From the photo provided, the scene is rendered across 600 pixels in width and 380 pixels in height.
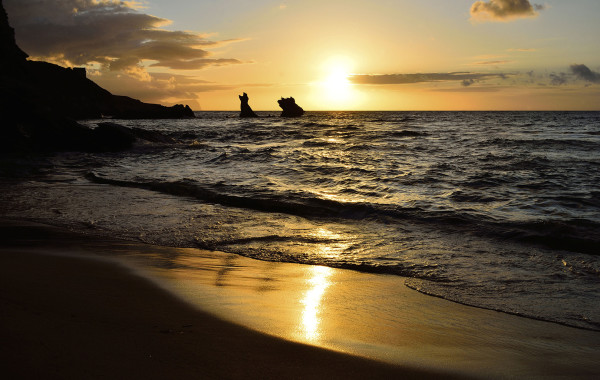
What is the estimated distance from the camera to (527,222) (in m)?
7.45

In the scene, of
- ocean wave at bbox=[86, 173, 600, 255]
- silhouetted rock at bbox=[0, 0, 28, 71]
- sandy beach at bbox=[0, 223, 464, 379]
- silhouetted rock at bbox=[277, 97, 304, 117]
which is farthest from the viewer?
silhouetted rock at bbox=[277, 97, 304, 117]

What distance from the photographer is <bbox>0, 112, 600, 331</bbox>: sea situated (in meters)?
5.00

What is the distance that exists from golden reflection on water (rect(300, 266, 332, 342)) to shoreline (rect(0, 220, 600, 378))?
0.01 meters

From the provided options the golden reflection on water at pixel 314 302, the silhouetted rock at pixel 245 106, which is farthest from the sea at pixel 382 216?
the silhouetted rock at pixel 245 106

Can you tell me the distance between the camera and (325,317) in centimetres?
352

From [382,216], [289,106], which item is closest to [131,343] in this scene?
[382,216]

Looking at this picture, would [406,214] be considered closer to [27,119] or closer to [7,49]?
[27,119]

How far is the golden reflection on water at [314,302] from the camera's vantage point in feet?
10.3

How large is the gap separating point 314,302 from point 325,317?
1.39 feet

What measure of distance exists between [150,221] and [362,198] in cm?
492

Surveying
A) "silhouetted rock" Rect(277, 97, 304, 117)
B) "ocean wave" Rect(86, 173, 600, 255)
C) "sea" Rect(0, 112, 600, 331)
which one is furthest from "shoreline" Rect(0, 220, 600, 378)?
"silhouetted rock" Rect(277, 97, 304, 117)

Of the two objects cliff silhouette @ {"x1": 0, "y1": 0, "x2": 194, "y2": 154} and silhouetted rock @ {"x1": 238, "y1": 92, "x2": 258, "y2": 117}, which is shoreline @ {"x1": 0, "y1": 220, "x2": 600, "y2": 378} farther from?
silhouetted rock @ {"x1": 238, "y1": 92, "x2": 258, "y2": 117}

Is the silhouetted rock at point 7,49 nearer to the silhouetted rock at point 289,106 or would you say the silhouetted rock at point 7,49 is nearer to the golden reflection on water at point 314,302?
the golden reflection on water at point 314,302

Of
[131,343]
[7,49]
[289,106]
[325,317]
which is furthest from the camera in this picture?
[289,106]
